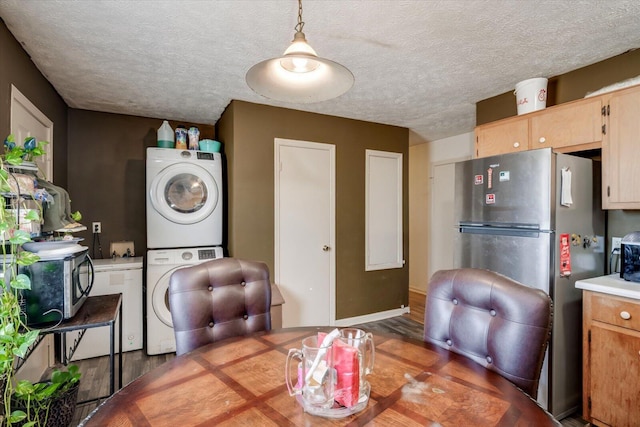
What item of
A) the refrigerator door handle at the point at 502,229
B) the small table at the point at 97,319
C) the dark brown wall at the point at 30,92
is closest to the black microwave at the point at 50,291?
the small table at the point at 97,319

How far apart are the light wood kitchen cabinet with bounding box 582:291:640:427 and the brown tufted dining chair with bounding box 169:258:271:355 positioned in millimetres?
1904

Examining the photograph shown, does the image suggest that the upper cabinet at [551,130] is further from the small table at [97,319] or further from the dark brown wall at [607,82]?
the small table at [97,319]

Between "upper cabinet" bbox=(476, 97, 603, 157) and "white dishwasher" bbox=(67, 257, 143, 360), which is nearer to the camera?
"upper cabinet" bbox=(476, 97, 603, 157)

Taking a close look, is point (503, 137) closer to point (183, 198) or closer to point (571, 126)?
point (571, 126)

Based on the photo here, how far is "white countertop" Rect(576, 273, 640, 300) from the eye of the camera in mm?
1779

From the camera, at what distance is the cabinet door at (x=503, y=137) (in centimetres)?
259

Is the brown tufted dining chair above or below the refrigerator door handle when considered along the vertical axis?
below

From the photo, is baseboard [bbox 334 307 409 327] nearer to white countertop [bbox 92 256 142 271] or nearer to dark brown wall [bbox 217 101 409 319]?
dark brown wall [bbox 217 101 409 319]

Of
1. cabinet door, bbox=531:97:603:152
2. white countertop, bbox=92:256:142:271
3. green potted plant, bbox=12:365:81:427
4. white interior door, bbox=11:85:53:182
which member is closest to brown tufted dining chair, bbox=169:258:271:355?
green potted plant, bbox=12:365:81:427

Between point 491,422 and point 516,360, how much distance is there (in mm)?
435

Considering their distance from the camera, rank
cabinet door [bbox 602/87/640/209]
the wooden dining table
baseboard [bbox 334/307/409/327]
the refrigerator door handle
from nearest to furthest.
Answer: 1. the wooden dining table
2. cabinet door [bbox 602/87/640/209]
3. the refrigerator door handle
4. baseboard [bbox 334/307/409/327]

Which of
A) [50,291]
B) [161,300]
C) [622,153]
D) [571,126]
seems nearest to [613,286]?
[622,153]

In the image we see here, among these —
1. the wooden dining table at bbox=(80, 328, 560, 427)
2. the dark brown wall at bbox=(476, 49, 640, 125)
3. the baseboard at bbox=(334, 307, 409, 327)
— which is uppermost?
the dark brown wall at bbox=(476, 49, 640, 125)

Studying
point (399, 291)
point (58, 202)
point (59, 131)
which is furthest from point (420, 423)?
point (59, 131)
